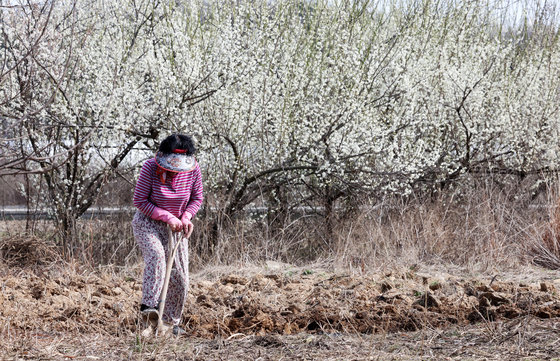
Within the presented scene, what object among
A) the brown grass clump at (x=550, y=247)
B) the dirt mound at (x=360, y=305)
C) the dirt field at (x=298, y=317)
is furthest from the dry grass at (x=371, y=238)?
the dirt mound at (x=360, y=305)

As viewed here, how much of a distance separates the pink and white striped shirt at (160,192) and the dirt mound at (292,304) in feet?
2.78

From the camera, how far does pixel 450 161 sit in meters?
9.14

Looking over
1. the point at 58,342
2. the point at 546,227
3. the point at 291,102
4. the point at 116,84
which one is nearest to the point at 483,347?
the point at 58,342

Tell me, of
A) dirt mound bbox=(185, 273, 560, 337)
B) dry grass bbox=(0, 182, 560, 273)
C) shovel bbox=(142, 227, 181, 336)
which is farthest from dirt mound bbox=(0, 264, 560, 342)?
dry grass bbox=(0, 182, 560, 273)

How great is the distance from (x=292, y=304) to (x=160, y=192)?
57.1 inches

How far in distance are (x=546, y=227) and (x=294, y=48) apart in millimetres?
3758

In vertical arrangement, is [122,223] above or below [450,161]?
below

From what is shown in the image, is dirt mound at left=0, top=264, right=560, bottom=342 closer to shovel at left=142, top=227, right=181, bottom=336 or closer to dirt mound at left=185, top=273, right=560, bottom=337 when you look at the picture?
dirt mound at left=185, top=273, right=560, bottom=337

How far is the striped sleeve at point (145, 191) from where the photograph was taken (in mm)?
4148

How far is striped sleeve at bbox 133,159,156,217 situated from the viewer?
13.6 ft

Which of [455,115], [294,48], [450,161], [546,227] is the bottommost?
[546,227]

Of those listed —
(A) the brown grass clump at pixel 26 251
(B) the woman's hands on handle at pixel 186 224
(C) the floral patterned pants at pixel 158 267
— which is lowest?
(A) the brown grass clump at pixel 26 251

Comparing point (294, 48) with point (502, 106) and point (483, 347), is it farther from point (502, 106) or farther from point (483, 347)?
point (483, 347)

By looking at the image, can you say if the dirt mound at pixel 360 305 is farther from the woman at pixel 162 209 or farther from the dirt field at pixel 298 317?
the woman at pixel 162 209
